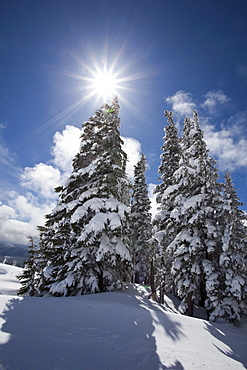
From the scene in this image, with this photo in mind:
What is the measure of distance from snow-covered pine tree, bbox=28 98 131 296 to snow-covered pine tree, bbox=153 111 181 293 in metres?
4.59

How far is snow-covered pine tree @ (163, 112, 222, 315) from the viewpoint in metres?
12.5

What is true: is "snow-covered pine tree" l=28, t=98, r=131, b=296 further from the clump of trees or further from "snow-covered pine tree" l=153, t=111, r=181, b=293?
"snow-covered pine tree" l=153, t=111, r=181, b=293

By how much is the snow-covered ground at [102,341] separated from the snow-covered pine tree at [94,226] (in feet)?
10.3

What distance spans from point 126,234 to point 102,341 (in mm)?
8794

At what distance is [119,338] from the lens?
17.2 ft

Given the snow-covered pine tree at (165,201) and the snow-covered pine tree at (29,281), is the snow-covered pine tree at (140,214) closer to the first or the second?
the snow-covered pine tree at (165,201)

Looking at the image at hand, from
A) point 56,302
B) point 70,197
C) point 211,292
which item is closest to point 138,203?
point 70,197

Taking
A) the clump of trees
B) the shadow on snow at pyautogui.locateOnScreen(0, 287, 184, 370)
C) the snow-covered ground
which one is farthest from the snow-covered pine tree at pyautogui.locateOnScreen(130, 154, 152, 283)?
the shadow on snow at pyautogui.locateOnScreen(0, 287, 184, 370)

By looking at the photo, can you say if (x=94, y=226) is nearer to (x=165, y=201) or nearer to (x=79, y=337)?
(x=79, y=337)

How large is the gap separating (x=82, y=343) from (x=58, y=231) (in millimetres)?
9916

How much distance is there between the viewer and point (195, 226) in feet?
44.7

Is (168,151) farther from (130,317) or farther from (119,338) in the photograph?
(119,338)

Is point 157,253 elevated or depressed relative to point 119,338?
elevated

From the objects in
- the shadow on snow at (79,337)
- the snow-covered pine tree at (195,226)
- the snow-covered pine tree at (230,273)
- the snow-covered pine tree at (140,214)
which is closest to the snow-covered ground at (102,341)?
the shadow on snow at (79,337)
